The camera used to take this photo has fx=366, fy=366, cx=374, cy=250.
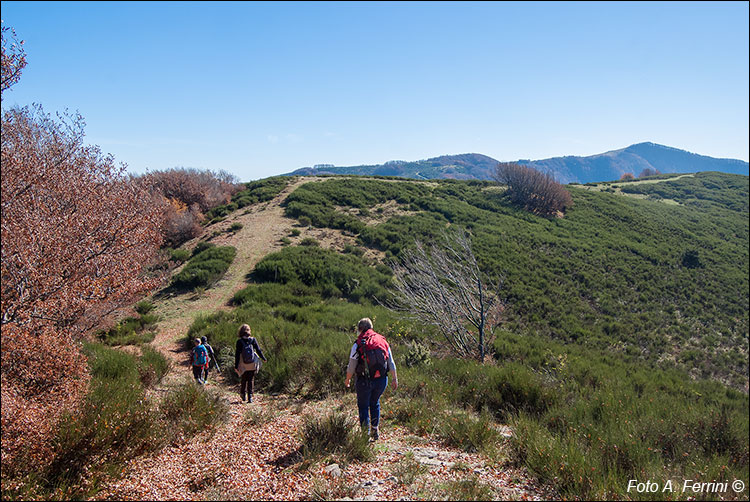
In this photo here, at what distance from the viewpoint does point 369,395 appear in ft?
16.8

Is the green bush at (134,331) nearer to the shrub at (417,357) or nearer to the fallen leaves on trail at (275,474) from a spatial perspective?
the fallen leaves on trail at (275,474)

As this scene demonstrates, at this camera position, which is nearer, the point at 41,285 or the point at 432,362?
the point at 41,285

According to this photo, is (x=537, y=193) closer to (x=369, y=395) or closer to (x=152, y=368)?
(x=369, y=395)

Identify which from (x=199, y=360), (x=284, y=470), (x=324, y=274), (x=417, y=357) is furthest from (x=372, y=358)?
(x=324, y=274)

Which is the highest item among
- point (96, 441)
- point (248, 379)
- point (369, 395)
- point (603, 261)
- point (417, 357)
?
point (96, 441)

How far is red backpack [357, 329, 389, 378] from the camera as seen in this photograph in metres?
4.93

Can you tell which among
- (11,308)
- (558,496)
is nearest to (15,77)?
(11,308)

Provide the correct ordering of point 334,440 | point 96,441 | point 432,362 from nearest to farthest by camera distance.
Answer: point 96,441
point 334,440
point 432,362

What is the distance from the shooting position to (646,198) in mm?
45312

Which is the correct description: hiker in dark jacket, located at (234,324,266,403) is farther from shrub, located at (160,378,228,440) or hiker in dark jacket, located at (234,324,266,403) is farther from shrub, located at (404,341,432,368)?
shrub, located at (404,341,432,368)

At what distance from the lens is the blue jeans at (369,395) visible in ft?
16.6

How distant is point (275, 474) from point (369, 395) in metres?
1.56

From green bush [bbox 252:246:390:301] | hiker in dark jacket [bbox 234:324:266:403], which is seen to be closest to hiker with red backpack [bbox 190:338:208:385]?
hiker in dark jacket [bbox 234:324:266:403]

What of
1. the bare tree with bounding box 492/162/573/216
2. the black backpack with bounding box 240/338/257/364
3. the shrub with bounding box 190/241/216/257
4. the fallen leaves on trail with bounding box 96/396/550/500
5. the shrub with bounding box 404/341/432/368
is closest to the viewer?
the fallen leaves on trail with bounding box 96/396/550/500
